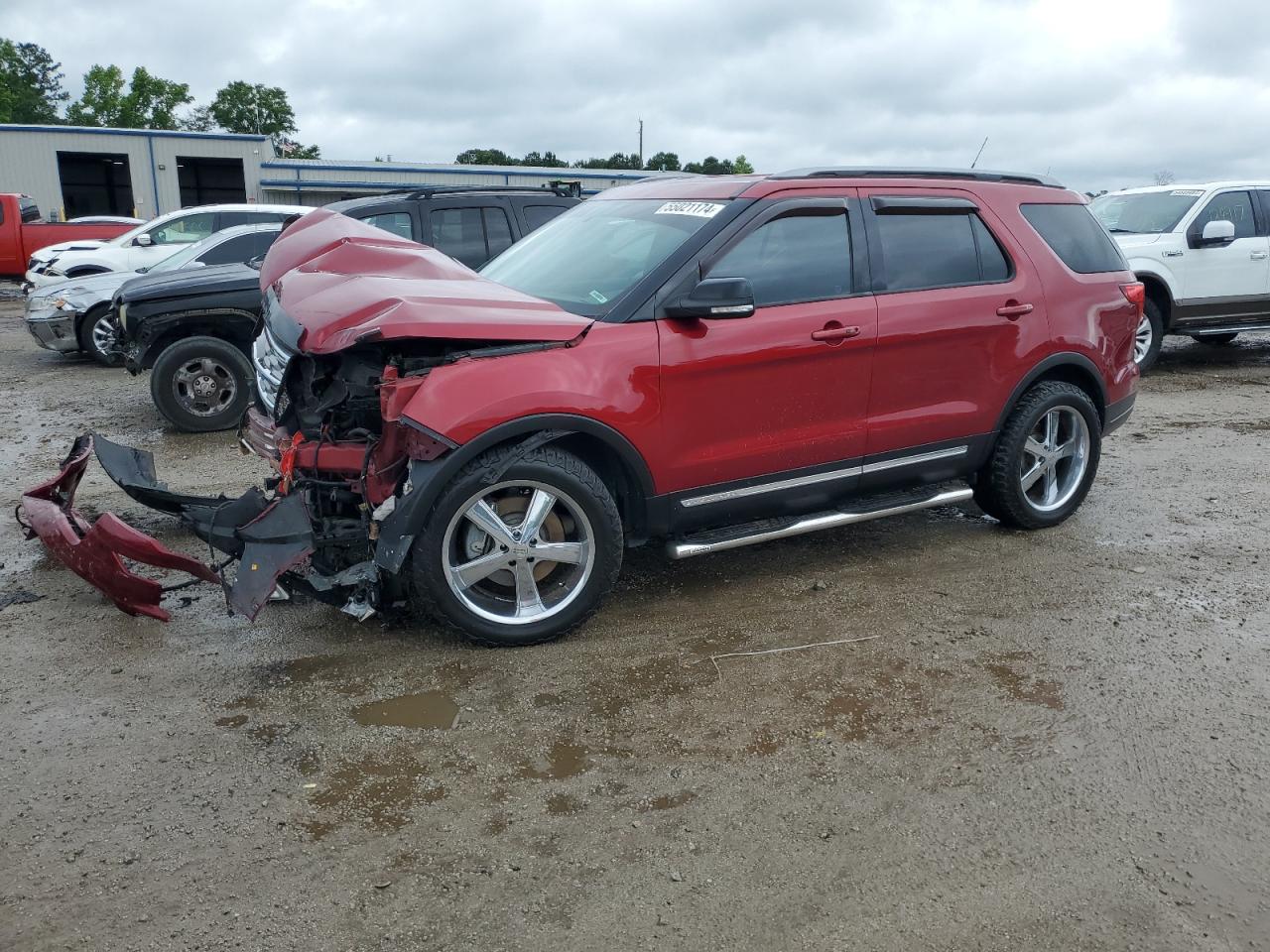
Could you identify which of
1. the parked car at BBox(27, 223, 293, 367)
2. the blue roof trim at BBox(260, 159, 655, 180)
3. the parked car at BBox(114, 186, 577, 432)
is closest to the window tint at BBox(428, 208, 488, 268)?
the parked car at BBox(114, 186, 577, 432)

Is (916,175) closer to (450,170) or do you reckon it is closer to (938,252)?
(938,252)

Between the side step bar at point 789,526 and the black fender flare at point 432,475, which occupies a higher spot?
the black fender flare at point 432,475

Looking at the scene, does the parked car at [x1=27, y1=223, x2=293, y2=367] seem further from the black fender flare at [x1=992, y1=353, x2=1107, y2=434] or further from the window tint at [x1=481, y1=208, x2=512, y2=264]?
the black fender flare at [x1=992, y1=353, x2=1107, y2=434]

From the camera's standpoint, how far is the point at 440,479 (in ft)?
12.7

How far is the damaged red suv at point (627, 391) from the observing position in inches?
156

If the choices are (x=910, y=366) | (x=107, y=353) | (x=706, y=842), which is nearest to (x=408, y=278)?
(x=910, y=366)

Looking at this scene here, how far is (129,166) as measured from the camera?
31641mm

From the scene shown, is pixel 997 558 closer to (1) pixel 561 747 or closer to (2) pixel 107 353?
→ (1) pixel 561 747

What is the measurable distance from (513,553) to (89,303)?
9101 mm

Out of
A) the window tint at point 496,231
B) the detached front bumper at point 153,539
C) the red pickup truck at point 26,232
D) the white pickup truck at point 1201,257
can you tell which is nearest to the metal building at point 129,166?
the red pickup truck at point 26,232

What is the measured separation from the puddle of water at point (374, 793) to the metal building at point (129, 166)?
2977 centimetres

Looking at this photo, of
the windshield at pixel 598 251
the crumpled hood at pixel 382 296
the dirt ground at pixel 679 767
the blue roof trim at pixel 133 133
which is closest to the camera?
the dirt ground at pixel 679 767

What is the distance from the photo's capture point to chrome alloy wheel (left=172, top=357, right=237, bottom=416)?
26.2ft

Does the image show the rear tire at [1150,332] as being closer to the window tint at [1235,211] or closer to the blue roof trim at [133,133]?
the window tint at [1235,211]
